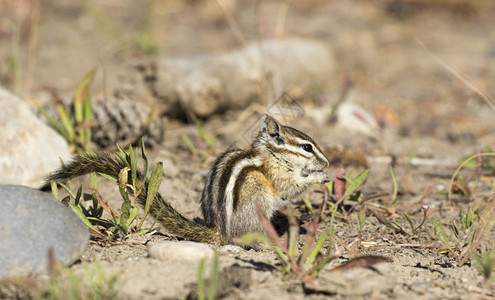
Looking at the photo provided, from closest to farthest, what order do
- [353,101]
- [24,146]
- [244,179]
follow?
[244,179], [24,146], [353,101]

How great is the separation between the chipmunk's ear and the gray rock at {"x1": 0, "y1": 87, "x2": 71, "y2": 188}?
62.5 inches

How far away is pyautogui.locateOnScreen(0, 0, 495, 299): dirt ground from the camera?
331cm

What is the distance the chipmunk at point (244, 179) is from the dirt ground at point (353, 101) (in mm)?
244

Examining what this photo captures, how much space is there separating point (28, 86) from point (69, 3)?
4851 millimetres

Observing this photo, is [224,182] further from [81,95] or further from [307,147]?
[81,95]

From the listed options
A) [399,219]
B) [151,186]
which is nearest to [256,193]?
[151,186]

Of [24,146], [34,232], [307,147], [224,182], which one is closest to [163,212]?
[224,182]

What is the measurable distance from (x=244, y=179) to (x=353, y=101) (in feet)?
14.8

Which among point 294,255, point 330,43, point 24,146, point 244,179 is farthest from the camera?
point 330,43

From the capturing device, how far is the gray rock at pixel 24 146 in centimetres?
461

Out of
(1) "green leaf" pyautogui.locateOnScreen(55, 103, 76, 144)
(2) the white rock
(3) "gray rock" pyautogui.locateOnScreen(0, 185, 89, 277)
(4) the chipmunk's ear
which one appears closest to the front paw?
(4) the chipmunk's ear

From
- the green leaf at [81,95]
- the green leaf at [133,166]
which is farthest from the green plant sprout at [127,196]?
the green leaf at [81,95]

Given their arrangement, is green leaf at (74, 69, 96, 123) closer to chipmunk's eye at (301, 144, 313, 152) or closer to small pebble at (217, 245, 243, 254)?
chipmunk's eye at (301, 144, 313, 152)

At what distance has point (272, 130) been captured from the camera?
429 cm
